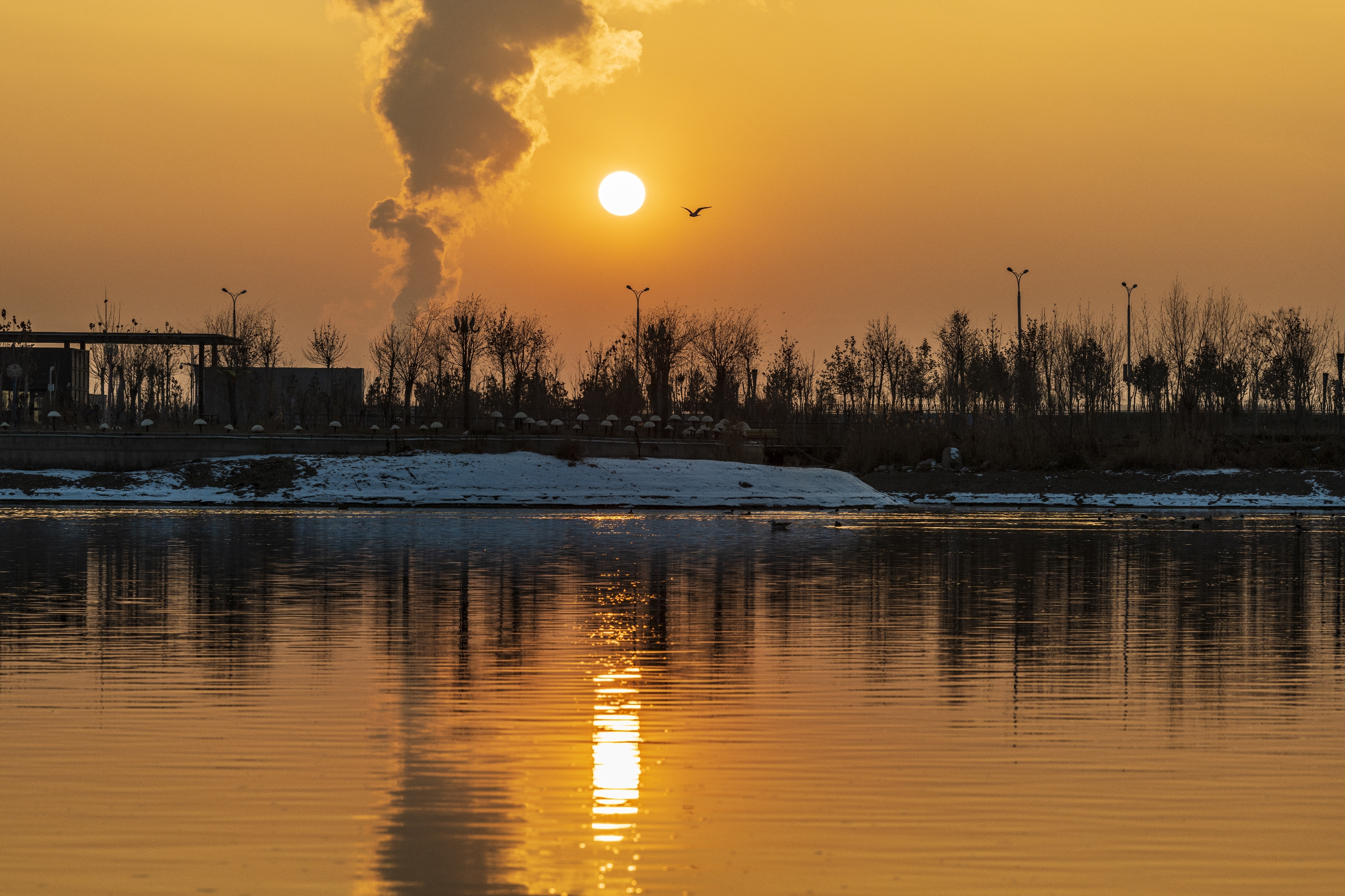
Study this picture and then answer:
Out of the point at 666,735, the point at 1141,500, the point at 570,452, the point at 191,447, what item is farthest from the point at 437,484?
the point at 666,735

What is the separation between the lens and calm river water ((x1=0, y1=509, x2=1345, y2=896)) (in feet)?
20.5

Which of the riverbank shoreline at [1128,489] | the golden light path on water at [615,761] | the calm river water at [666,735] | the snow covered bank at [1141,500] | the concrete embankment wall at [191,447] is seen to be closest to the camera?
the calm river water at [666,735]

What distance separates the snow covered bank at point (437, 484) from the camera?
4722 centimetres

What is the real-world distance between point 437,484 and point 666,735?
4076cm

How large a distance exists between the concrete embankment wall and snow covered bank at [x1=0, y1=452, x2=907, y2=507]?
1361mm

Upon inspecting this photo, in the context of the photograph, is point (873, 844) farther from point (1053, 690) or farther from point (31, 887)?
point (1053, 690)

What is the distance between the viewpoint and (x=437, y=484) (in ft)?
160

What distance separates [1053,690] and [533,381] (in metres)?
77.5

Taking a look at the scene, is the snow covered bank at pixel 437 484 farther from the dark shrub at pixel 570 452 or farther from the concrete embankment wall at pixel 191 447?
the concrete embankment wall at pixel 191 447

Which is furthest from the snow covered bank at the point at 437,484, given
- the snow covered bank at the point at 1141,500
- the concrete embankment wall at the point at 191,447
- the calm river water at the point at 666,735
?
the calm river water at the point at 666,735

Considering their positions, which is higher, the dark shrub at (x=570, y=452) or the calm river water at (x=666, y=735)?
the dark shrub at (x=570, y=452)

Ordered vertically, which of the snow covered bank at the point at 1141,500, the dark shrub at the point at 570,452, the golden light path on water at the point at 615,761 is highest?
the dark shrub at the point at 570,452

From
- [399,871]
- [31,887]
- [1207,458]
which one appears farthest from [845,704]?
[1207,458]

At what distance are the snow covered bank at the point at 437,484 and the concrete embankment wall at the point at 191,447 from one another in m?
1.36
